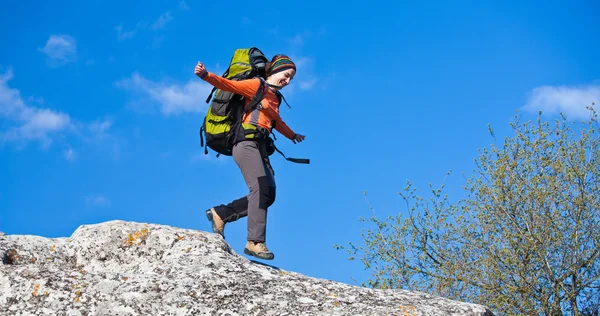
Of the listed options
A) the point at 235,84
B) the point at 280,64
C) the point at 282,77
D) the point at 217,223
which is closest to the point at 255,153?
the point at 235,84

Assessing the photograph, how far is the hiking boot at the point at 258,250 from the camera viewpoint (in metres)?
7.00

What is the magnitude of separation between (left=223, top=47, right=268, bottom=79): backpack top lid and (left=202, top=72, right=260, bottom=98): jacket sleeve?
29 centimetres

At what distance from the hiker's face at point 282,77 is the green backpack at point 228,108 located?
0.17 metres

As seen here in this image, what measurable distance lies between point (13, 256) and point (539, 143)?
16.0m

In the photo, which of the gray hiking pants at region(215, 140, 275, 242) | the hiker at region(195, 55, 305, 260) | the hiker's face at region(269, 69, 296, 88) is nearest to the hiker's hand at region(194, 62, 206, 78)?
the hiker at region(195, 55, 305, 260)

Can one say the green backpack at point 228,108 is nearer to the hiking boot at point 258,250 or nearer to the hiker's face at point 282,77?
the hiker's face at point 282,77

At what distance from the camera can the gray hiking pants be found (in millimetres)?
7223

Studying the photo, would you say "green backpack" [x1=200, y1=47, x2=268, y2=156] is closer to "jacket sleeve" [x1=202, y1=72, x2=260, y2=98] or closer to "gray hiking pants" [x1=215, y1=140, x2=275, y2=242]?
"jacket sleeve" [x1=202, y1=72, x2=260, y2=98]

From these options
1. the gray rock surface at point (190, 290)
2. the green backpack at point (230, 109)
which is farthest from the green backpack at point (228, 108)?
the gray rock surface at point (190, 290)

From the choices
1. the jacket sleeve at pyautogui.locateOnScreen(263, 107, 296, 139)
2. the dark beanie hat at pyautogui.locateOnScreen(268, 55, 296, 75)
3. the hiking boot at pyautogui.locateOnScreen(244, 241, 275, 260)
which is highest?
the dark beanie hat at pyautogui.locateOnScreen(268, 55, 296, 75)

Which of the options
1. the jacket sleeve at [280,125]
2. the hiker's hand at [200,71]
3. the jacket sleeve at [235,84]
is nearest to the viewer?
the hiker's hand at [200,71]

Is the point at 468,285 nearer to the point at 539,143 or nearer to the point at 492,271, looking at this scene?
the point at 492,271

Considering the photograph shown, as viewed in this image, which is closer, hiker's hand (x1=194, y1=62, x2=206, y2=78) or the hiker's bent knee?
hiker's hand (x1=194, y1=62, x2=206, y2=78)

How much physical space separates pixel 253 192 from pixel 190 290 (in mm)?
2246
